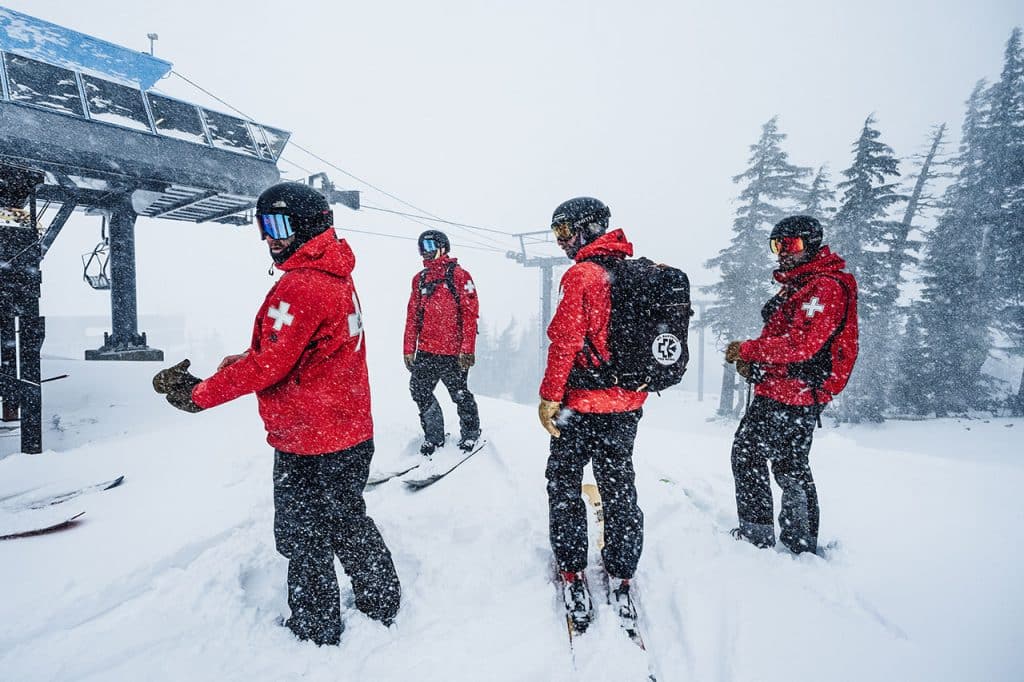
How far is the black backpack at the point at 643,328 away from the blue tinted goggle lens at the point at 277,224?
5.38 feet

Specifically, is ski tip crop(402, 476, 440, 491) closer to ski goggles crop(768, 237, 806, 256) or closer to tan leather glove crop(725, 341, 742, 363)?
tan leather glove crop(725, 341, 742, 363)

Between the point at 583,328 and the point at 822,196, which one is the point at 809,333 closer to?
the point at 583,328

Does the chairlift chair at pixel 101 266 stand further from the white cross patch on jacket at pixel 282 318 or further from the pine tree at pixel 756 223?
the pine tree at pixel 756 223

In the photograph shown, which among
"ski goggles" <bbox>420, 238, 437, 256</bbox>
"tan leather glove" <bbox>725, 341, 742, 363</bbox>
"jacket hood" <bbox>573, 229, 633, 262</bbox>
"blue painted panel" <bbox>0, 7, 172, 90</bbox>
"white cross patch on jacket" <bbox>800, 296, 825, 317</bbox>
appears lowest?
"tan leather glove" <bbox>725, 341, 742, 363</bbox>

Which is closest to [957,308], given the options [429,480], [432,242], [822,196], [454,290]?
[822,196]

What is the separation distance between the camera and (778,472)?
3053mm

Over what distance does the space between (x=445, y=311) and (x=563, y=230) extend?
231 centimetres

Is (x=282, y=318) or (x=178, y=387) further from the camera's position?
(x=178, y=387)

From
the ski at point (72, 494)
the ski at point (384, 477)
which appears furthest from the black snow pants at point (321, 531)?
the ski at point (72, 494)

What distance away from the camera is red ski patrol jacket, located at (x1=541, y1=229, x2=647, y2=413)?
7.90 ft

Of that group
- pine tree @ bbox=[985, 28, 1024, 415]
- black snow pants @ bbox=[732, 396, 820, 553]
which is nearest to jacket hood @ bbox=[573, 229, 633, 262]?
black snow pants @ bbox=[732, 396, 820, 553]

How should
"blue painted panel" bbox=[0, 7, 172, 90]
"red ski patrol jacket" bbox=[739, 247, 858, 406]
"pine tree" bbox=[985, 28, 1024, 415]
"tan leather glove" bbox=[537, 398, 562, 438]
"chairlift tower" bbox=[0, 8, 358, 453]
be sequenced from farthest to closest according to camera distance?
"pine tree" bbox=[985, 28, 1024, 415]
"blue painted panel" bbox=[0, 7, 172, 90]
"chairlift tower" bbox=[0, 8, 358, 453]
"red ski patrol jacket" bbox=[739, 247, 858, 406]
"tan leather glove" bbox=[537, 398, 562, 438]

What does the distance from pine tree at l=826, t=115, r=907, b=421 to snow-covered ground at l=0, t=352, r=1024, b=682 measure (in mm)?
16588

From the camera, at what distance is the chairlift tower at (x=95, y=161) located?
5.50 meters
